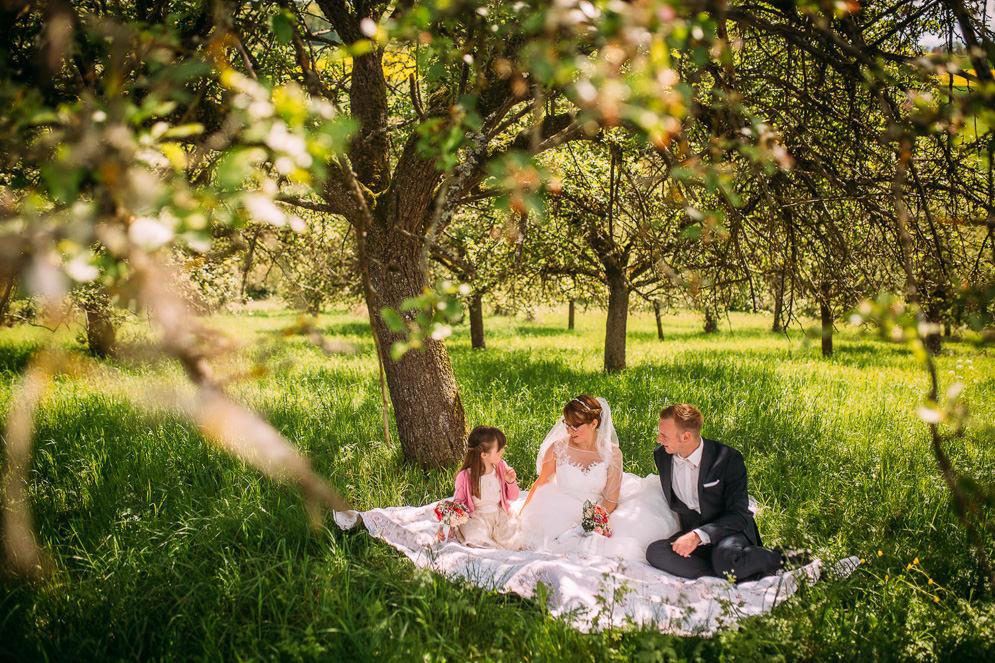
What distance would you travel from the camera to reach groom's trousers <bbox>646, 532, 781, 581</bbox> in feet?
12.1

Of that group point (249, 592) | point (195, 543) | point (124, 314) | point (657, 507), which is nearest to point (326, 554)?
point (249, 592)

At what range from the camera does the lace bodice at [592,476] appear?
4.59 meters

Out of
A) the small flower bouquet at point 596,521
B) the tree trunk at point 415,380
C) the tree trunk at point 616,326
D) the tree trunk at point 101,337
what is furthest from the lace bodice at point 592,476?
the tree trunk at point 101,337

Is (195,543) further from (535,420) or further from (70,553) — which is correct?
(535,420)

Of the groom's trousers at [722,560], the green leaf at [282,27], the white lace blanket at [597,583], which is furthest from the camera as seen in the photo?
the groom's trousers at [722,560]

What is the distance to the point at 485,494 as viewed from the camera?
4.43 metres

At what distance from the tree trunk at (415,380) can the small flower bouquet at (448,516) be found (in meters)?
1.04

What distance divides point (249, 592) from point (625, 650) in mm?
2417

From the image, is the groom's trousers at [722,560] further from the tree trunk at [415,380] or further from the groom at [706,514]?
the tree trunk at [415,380]

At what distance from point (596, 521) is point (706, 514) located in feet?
2.81

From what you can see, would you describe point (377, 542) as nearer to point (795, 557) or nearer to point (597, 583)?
point (597, 583)

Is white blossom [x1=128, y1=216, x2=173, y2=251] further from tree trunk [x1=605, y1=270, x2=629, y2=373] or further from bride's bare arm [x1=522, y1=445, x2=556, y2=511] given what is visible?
tree trunk [x1=605, y1=270, x2=629, y2=373]

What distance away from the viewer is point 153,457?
541 cm

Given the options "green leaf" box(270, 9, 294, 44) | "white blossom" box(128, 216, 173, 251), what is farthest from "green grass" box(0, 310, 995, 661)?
"green leaf" box(270, 9, 294, 44)
